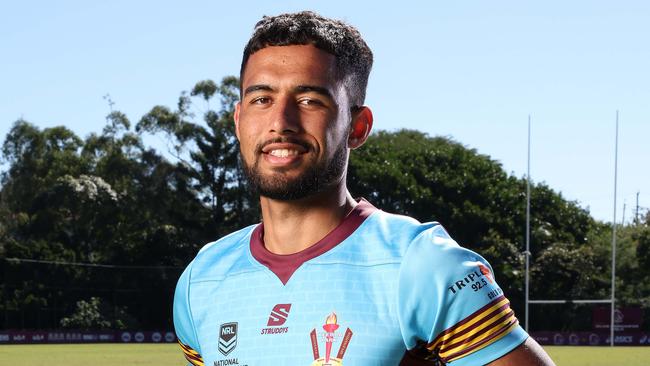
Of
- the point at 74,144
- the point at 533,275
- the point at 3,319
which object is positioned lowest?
the point at 3,319

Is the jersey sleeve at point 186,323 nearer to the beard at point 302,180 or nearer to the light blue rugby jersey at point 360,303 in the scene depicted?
the light blue rugby jersey at point 360,303

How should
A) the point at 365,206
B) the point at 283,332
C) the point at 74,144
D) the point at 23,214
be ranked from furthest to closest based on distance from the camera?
the point at 74,144
the point at 23,214
the point at 365,206
the point at 283,332

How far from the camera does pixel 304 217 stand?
11.1 ft

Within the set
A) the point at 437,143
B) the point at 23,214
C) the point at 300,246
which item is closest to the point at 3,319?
the point at 23,214

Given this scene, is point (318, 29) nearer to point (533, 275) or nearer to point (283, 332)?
point (283, 332)

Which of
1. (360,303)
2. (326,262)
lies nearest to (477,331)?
(360,303)

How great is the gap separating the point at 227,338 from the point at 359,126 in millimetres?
762

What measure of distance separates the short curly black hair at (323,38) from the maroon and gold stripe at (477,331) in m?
0.79

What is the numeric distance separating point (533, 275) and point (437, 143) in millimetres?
16909

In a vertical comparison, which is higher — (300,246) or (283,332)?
(300,246)

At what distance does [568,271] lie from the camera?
188ft

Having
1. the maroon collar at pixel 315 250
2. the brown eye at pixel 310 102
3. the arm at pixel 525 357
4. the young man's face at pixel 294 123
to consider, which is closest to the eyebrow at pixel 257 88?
the young man's face at pixel 294 123

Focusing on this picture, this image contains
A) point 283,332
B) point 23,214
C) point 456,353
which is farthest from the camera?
point 23,214

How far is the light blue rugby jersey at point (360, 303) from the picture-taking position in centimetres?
299
